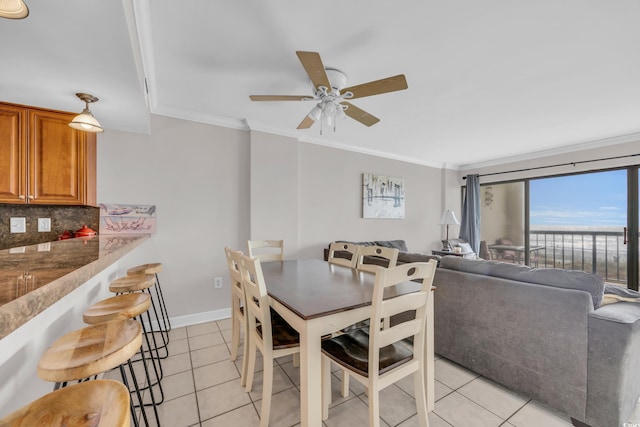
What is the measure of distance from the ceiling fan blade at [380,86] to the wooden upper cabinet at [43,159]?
2425 mm

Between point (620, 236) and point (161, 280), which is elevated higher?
point (620, 236)

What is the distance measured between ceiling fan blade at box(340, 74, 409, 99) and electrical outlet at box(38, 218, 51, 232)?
285 cm

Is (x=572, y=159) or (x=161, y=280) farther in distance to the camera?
(x=572, y=159)

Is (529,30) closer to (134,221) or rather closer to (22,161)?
(134,221)

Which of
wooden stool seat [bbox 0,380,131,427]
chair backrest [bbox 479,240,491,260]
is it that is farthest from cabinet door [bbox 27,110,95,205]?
chair backrest [bbox 479,240,491,260]

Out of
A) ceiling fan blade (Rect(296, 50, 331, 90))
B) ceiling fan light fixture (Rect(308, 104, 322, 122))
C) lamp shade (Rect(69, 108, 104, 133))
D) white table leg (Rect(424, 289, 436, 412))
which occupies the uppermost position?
ceiling fan blade (Rect(296, 50, 331, 90))

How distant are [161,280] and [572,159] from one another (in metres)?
6.14

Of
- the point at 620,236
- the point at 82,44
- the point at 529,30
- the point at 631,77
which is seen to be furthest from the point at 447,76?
the point at 620,236

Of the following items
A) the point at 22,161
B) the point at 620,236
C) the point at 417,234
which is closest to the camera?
the point at 22,161

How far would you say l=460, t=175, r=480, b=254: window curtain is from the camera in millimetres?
5309

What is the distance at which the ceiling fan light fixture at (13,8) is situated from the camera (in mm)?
881

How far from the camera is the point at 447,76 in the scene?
223 cm

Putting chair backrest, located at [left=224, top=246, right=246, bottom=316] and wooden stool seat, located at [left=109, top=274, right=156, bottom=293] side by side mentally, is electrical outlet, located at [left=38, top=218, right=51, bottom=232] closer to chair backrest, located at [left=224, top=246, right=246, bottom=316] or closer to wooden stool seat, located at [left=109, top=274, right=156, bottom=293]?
wooden stool seat, located at [left=109, top=274, right=156, bottom=293]

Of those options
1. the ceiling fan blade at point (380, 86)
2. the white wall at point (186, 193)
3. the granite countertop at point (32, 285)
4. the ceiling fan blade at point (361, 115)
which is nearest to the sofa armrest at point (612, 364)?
the ceiling fan blade at point (380, 86)
